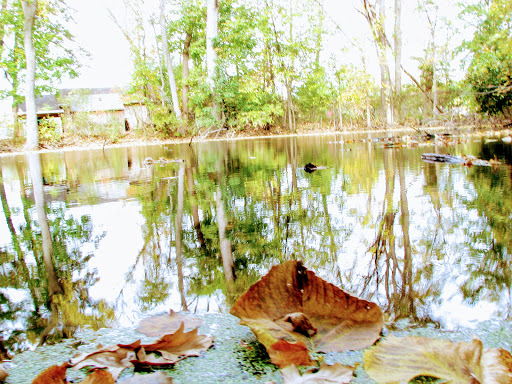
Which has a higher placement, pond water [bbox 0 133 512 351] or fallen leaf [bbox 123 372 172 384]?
pond water [bbox 0 133 512 351]

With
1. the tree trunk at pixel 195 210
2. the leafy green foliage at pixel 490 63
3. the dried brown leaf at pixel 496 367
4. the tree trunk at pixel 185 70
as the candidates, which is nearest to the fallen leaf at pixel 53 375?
the dried brown leaf at pixel 496 367

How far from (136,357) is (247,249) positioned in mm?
860

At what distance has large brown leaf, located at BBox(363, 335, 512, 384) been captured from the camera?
73 centimetres

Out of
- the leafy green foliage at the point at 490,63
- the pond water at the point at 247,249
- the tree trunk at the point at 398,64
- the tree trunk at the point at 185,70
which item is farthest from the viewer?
the tree trunk at the point at 185,70

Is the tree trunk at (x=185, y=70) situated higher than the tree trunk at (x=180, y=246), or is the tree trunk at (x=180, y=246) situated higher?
the tree trunk at (x=185, y=70)

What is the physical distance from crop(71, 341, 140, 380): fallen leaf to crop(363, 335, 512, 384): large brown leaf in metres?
0.53

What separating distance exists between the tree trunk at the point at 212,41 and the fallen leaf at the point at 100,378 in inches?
707

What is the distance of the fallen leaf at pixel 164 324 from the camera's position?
105 centimetres

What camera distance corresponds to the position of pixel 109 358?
904mm

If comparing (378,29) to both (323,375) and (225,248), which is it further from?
(323,375)

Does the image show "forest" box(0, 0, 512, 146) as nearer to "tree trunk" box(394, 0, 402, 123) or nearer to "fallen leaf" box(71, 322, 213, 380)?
"tree trunk" box(394, 0, 402, 123)

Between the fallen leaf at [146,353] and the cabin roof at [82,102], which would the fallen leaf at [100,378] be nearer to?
the fallen leaf at [146,353]

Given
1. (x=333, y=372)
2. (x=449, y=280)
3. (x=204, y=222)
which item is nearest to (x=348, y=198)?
(x=204, y=222)

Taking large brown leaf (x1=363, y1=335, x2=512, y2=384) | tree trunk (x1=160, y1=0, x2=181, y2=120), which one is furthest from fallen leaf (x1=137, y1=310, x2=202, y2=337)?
tree trunk (x1=160, y1=0, x2=181, y2=120)
